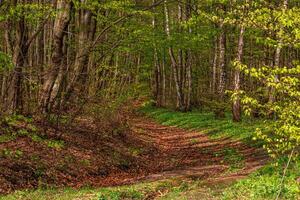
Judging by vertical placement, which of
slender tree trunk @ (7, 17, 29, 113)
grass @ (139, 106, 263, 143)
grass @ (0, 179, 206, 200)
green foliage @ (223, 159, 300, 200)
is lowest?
grass @ (139, 106, 263, 143)

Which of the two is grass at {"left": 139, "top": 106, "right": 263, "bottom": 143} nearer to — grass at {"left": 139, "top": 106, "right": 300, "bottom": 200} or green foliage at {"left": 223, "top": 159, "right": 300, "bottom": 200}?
grass at {"left": 139, "top": 106, "right": 300, "bottom": 200}

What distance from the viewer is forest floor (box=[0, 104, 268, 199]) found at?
47.4 ft

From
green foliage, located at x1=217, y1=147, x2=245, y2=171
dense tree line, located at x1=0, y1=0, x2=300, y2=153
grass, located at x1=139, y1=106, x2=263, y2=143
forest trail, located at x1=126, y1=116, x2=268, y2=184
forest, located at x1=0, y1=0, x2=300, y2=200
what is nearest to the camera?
dense tree line, located at x1=0, y1=0, x2=300, y2=153

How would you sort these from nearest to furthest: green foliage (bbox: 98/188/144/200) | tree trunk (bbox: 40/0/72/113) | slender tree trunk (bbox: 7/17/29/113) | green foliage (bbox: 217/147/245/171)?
green foliage (bbox: 98/188/144/200) → green foliage (bbox: 217/147/245/171) → tree trunk (bbox: 40/0/72/113) → slender tree trunk (bbox: 7/17/29/113)

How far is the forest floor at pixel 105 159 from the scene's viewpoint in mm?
14453

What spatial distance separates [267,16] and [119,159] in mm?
10329

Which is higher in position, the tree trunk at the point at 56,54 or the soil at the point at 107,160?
the tree trunk at the point at 56,54

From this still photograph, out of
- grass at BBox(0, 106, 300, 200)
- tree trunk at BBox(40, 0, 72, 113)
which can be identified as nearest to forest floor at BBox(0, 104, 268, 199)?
grass at BBox(0, 106, 300, 200)

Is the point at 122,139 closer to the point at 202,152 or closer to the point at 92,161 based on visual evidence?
the point at 202,152

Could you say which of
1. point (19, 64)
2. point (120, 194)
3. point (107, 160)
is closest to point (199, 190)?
point (120, 194)

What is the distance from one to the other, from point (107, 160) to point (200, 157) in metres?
4.05

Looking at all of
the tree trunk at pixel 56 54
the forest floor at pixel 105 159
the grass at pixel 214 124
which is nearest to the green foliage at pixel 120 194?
the forest floor at pixel 105 159

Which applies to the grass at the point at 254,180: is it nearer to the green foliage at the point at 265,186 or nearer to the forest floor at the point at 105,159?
the green foliage at the point at 265,186

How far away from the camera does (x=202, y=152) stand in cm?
2092
